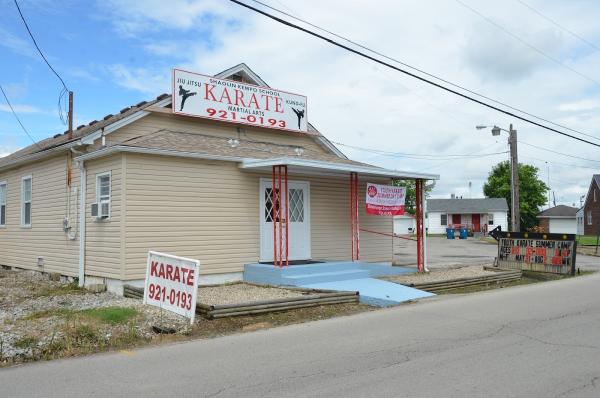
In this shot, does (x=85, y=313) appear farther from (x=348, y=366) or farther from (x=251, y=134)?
(x=251, y=134)

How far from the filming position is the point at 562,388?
17.7 feet

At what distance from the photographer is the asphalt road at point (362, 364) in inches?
218

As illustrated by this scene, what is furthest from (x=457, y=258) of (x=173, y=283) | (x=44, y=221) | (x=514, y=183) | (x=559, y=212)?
(x=559, y=212)

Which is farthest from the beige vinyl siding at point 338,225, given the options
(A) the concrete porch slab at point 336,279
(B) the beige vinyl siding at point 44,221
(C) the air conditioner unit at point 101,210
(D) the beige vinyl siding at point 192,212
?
(B) the beige vinyl siding at point 44,221

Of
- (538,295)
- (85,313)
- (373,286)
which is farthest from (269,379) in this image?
(538,295)

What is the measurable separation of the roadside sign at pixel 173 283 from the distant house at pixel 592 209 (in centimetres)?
5801

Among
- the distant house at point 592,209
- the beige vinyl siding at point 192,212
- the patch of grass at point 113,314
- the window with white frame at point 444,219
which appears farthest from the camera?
the window with white frame at point 444,219

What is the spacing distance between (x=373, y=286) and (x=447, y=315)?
3213 millimetres

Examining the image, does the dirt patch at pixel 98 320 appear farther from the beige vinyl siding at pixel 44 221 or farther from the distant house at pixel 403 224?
the distant house at pixel 403 224

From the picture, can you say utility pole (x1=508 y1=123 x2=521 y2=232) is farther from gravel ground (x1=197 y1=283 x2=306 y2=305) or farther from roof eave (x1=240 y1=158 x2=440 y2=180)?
gravel ground (x1=197 y1=283 x2=306 y2=305)

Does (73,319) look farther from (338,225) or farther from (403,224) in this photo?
(403,224)

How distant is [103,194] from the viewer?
42.6 ft

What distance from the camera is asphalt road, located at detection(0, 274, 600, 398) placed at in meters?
5.54

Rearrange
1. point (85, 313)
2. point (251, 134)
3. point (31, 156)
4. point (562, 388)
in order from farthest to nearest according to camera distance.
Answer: point (251, 134), point (31, 156), point (85, 313), point (562, 388)
